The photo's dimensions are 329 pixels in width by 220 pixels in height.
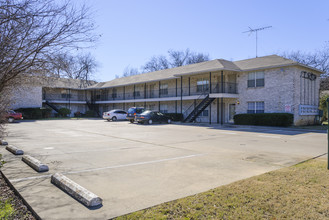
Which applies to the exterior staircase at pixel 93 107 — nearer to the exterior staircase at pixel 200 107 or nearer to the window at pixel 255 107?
Answer: the exterior staircase at pixel 200 107

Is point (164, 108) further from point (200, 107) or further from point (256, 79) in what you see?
Answer: point (256, 79)

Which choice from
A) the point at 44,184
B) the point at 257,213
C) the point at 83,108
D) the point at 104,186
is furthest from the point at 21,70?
the point at 83,108

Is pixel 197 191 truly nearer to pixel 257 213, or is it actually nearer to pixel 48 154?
pixel 257 213

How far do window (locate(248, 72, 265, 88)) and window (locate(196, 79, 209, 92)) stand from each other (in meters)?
5.01

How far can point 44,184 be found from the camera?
5.09 meters

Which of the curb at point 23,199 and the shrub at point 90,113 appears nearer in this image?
the curb at point 23,199

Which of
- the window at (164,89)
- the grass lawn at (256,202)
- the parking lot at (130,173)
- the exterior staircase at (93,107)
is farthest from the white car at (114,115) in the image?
the grass lawn at (256,202)

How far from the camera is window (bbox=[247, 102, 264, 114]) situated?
23.5 meters

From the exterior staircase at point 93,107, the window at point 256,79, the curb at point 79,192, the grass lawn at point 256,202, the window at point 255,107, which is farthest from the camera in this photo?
the exterior staircase at point 93,107

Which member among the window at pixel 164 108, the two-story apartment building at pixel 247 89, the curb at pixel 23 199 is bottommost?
the curb at pixel 23 199

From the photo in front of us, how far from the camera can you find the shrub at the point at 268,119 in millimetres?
20234

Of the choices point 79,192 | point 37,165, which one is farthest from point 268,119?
point 79,192

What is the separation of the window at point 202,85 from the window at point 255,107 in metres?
5.45

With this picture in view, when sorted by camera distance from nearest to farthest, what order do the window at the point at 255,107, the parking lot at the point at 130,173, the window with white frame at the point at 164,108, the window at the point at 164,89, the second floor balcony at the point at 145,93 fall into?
the parking lot at the point at 130,173, the window at the point at 255,107, the second floor balcony at the point at 145,93, the window with white frame at the point at 164,108, the window at the point at 164,89
